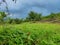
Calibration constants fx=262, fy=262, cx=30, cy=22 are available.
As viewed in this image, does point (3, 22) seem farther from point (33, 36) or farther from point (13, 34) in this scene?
point (33, 36)

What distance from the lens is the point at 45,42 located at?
9.52 metres

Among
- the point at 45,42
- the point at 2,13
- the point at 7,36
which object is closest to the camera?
the point at 2,13

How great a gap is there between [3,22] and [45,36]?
7.63 feet

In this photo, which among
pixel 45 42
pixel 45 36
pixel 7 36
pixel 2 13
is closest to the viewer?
pixel 2 13

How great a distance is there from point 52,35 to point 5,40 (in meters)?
2.76

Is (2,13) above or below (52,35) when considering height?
above

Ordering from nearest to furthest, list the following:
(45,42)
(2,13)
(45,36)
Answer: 1. (2,13)
2. (45,42)
3. (45,36)

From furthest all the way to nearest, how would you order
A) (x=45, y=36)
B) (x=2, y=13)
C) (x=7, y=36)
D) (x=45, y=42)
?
(x=45, y=36)
(x=45, y=42)
(x=7, y=36)
(x=2, y=13)

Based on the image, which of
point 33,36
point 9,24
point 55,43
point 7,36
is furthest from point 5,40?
point 55,43

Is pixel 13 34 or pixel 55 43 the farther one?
pixel 55 43

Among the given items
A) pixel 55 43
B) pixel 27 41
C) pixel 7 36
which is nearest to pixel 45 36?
pixel 55 43

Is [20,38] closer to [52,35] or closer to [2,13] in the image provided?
[2,13]

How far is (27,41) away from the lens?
29.8 ft

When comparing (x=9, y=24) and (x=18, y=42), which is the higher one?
(x=9, y=24)
